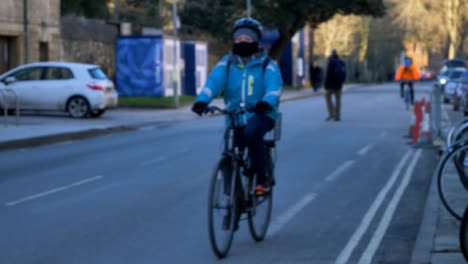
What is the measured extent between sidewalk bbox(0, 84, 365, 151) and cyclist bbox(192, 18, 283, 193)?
9.61 meters

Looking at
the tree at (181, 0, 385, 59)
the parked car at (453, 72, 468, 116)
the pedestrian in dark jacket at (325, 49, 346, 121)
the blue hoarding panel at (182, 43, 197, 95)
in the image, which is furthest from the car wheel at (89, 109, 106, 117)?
the tree at (181, 0, 385, 59)

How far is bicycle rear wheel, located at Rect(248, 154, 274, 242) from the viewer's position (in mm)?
6746

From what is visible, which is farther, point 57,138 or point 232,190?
point 57,138

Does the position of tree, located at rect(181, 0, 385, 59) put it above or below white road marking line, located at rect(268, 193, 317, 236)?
above

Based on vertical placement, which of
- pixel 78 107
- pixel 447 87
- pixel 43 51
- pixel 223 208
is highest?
pixel 43 51

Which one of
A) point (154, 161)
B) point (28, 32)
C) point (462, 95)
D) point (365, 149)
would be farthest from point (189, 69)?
point (462, 95)

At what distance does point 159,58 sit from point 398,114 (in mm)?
12085

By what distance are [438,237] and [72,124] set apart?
14.8 metres

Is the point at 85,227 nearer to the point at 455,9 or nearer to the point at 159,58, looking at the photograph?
the point at 159,58

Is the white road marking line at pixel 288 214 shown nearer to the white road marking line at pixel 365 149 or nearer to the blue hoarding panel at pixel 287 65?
the white road marking line at pixel 365 149

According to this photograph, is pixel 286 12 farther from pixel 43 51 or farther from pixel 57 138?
pixel 57 138

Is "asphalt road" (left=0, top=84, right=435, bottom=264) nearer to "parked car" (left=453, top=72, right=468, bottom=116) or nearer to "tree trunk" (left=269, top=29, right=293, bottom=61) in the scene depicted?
"parked car" (left=453, top=72, right=468, bottom=116)

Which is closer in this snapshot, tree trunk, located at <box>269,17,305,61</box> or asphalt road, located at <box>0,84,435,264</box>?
asphalt road, located at <box>0,84,435,264</box>

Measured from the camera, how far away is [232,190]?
244 inches
